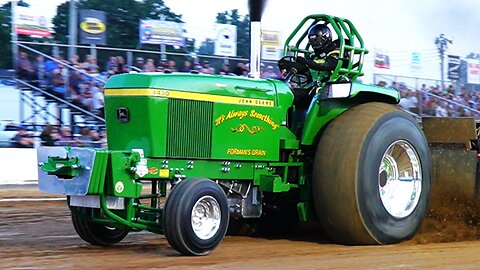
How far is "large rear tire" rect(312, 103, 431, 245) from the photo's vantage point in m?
6.49

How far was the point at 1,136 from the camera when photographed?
1509 cm

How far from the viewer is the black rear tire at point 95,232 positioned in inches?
254

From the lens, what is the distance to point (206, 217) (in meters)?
5.89

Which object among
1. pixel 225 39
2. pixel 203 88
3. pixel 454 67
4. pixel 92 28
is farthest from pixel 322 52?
pixel 454 67

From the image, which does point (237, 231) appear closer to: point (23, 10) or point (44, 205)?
point (44, 205)

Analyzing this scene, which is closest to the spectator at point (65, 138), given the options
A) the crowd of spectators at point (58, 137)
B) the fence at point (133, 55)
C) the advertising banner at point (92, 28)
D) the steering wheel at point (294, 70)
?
the crowd of spectators at point (58, 137)

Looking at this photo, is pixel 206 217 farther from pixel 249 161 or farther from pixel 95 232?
pixel 95 232

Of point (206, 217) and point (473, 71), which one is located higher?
point (473, 71)

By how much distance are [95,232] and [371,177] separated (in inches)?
91.1

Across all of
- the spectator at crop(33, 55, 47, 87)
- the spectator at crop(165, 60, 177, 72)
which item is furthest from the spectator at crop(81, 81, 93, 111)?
the spectator at crop(165, 60, 177, 72)

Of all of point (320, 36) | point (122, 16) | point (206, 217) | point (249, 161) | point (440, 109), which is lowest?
point (206, 217)

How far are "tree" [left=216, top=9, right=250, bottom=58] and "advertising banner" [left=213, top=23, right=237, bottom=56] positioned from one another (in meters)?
0.19

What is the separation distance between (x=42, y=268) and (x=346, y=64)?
3327 millimetres

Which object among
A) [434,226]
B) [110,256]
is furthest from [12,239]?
[434,226]
